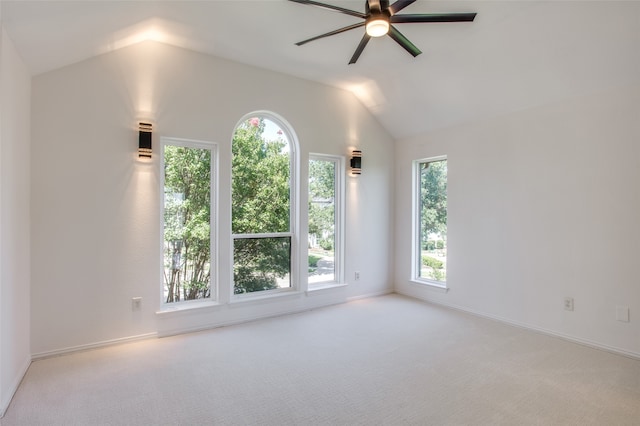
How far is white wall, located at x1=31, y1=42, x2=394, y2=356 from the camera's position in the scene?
3.11 m

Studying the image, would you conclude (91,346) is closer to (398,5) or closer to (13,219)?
(13,219)

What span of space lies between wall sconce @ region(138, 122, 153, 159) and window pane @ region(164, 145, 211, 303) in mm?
287

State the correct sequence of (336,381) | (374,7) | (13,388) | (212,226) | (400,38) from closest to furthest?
(374,7)
(13,388)
(400,38)
(336,381)
(212,226)

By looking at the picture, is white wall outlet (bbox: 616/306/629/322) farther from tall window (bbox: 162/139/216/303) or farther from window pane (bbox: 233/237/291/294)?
tall window (bbox: 162/139/216/303)

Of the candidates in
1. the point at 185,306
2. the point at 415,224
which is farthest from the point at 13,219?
the point at 415,224

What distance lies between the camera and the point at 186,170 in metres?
3.86

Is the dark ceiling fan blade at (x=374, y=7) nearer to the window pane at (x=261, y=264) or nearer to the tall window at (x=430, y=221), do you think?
the window pane at (x=261, y=264)

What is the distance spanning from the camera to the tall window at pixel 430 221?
4.95 meters

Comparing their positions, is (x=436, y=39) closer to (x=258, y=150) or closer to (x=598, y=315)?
(x=258, y=150)

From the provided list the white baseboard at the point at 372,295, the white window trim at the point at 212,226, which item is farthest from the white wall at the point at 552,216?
the white window trim at the point at 212,226

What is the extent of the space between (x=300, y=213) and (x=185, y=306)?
5.70ft

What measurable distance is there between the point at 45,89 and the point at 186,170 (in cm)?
137

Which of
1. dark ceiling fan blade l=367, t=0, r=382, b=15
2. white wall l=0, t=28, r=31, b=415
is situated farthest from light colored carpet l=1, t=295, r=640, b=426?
dark ceiling fan blade l=367, t=0, r=382, b=15

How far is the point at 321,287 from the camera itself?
4750 millimetres
